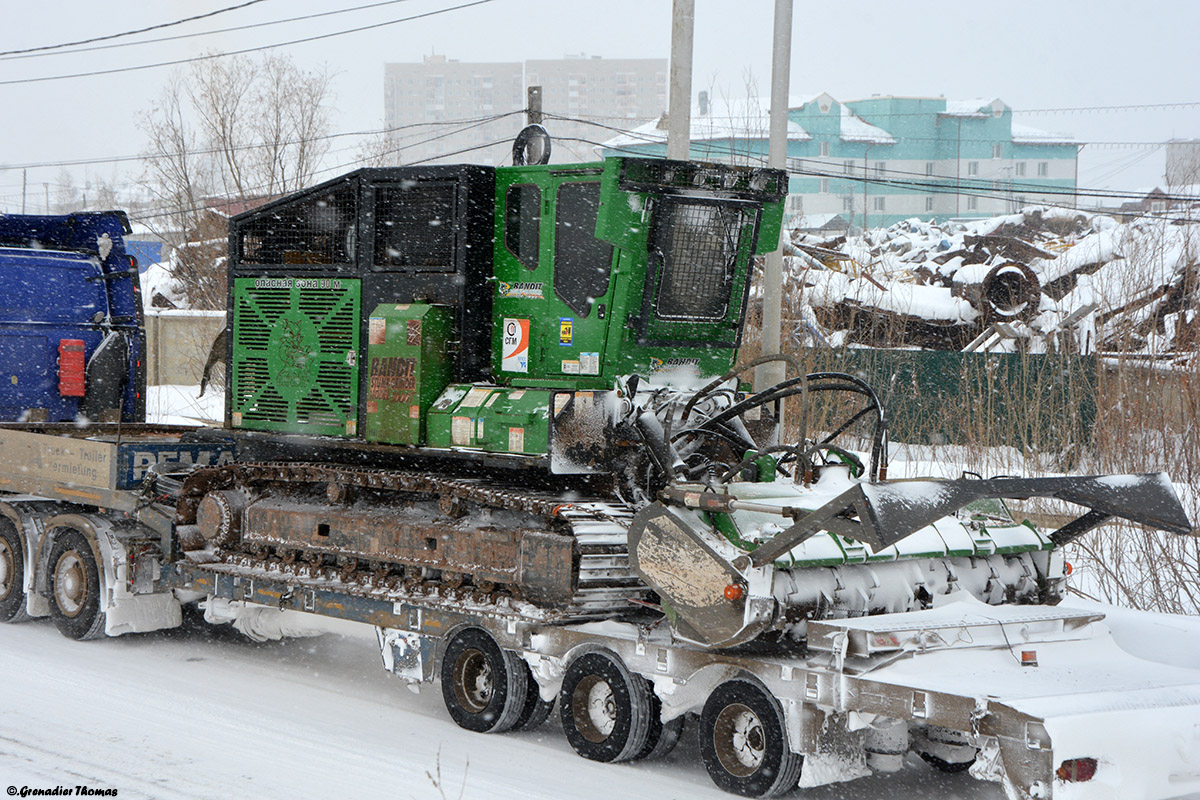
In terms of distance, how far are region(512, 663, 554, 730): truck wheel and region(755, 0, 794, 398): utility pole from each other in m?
4.72

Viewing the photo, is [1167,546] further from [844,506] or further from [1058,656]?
[844,506]

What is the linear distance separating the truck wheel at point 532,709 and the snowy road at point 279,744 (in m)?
0.07

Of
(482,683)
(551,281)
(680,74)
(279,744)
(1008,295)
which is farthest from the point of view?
(1008,295)

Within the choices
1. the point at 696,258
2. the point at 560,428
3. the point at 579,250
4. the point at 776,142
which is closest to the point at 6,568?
the point at 560,428

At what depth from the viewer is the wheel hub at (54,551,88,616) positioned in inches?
391

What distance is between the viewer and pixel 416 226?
27.2 feet

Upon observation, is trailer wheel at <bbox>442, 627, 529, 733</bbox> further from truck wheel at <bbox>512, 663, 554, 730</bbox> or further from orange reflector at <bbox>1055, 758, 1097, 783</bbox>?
orange reflector at <bbox>1055, 758, 1097, 783</bbox>

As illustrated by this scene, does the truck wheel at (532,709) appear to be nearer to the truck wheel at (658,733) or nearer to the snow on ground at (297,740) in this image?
the snow on ground at (297,740)

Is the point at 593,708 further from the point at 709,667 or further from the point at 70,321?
the point at 70,321

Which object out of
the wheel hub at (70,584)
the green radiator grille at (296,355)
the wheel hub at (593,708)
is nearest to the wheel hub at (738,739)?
the wheel hub at (593,708)

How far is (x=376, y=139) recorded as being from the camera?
110 ft

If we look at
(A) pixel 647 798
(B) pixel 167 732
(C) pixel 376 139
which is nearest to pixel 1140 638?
(A) pixel 647 798

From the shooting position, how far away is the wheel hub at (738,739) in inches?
246

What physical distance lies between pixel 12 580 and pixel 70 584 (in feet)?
3.08
